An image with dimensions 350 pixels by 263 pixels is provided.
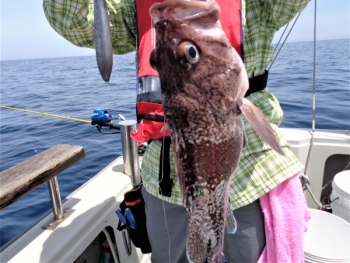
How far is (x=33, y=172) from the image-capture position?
2.23 meters

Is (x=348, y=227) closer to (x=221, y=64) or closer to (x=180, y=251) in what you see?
(x=180, y=251)

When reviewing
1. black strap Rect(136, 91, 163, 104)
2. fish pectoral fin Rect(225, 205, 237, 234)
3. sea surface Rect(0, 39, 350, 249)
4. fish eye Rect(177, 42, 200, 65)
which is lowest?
sea surface Rect(0, 39, 350, 249)

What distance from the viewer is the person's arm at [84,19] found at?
1784mm

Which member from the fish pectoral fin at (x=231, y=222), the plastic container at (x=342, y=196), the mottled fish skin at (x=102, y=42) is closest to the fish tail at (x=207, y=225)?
the fish pectoral fin at (x=231, y=222)

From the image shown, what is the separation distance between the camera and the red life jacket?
1562mm

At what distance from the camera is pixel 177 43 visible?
1096 millimetres

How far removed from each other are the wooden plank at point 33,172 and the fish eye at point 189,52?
1501 millimetres

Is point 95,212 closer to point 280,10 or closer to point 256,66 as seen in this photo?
point 256,66

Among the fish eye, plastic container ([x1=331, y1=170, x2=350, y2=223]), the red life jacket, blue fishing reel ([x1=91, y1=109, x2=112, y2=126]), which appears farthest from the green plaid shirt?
blue fishing reel ([x1=91, y1=109, x2=112, y2=126])

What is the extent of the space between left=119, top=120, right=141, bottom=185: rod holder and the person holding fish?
1.19m

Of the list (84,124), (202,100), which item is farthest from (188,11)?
(84,124)

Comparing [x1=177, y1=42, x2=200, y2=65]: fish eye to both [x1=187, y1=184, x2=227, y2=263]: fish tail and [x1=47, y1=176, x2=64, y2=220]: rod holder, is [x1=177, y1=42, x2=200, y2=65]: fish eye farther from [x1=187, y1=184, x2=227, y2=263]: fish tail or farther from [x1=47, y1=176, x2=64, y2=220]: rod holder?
[x1=47, y1=176, x2=64, y2=220]: rod holder

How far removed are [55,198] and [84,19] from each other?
148 cm

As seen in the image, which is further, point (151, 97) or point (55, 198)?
point (55, 198)
